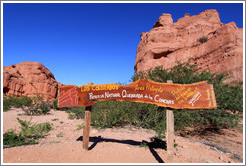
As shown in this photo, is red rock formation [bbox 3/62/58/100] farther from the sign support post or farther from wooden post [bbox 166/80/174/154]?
wooden post [bbox 166/80/174/154]

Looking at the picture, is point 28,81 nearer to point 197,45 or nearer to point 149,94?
point 149,94

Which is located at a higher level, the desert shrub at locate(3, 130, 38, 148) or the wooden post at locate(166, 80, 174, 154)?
the wooden post at locate(166, 80, 174, 154)

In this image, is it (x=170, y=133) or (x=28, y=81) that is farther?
(x=28, y=81)

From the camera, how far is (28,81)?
100 feet

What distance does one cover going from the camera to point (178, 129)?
7.28m

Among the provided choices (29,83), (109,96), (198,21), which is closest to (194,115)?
(109,96)

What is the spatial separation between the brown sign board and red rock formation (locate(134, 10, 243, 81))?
1858 cm

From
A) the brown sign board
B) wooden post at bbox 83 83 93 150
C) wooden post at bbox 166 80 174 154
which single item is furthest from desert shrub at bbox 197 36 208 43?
wooden post at bbox 83 83 93 150

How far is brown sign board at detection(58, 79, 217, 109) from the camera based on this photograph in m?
2.89

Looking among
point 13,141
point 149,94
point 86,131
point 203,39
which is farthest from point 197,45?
point 13,141

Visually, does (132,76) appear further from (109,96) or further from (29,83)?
(29,83)

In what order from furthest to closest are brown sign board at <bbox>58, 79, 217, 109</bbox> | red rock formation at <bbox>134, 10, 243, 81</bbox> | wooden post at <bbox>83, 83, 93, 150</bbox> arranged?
red rock formation at <bbox>134, 10, 243, 81</bbox> → wooden post at <bbox>83, 83, 93, 150</bbox> → brown sign board at <bbox>58, 79, 217, 109</bbox>

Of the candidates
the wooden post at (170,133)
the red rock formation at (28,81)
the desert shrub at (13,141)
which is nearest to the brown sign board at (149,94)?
the wooden post at (170,133)

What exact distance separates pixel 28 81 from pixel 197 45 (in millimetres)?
35470
